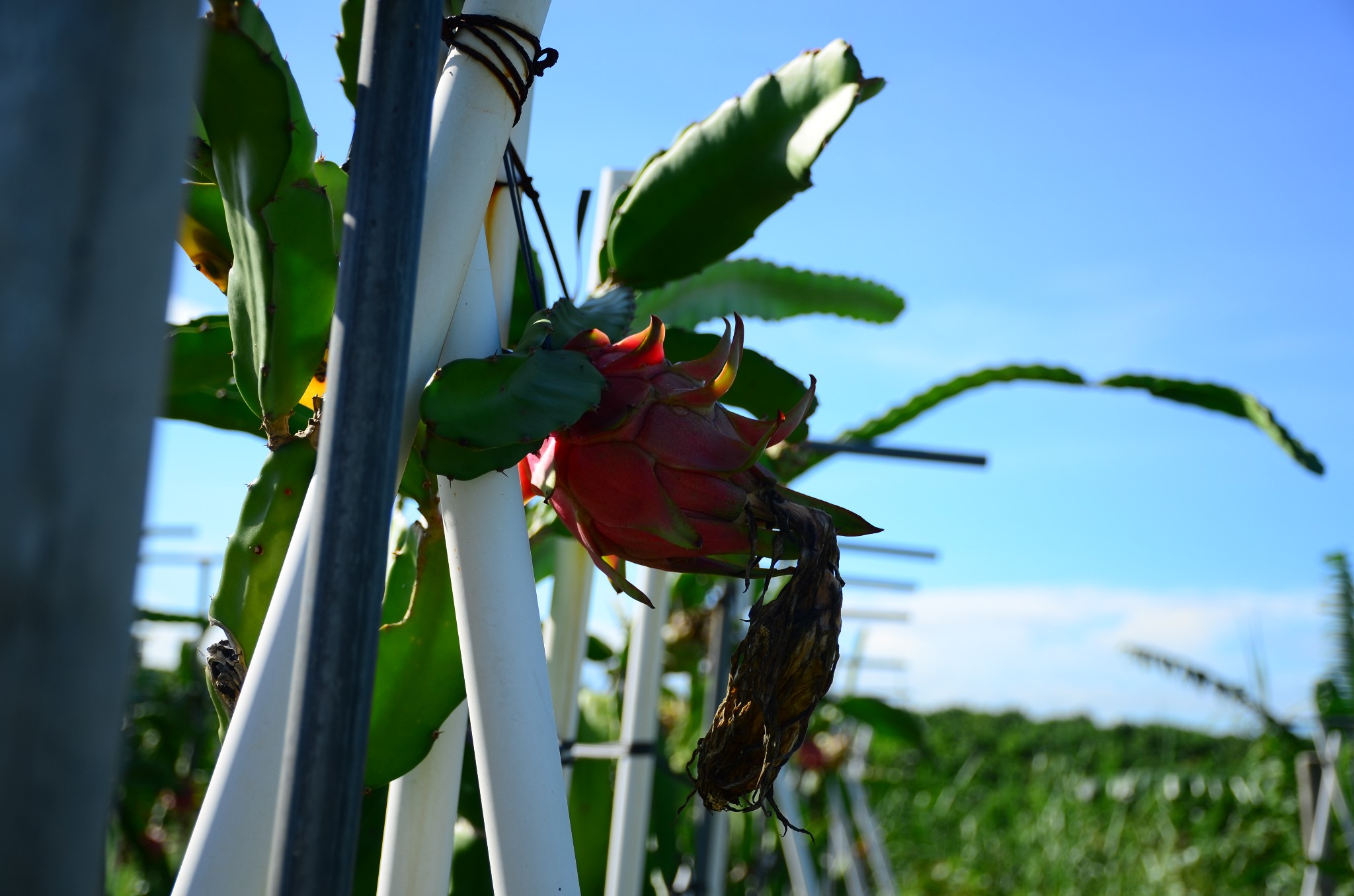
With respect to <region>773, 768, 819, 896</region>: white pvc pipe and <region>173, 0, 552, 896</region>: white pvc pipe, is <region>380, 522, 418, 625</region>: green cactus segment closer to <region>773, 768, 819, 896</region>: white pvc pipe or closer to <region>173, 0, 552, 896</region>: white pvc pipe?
<region>173, 0, 552, 896</region>: white pvc pipe

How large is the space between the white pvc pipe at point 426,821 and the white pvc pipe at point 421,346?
149mm

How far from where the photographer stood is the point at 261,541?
566 millimetres

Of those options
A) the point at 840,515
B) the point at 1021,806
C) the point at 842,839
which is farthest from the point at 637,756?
the point at 1021,806

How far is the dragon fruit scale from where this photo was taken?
1.63ft

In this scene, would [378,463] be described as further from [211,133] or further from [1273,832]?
[1273,832]

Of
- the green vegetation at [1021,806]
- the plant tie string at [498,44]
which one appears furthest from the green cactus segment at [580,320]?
the green vegetation at [1021,806]

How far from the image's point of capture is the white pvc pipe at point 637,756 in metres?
1.09

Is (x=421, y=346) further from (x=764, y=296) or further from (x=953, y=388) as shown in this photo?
(x=953, y=388)

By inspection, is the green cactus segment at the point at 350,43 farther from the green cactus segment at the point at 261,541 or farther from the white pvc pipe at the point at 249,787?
the white pvc pipe at the point at 249,787

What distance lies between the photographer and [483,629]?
1.56 feet

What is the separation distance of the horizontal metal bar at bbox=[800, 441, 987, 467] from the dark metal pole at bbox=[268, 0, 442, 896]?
36.5 inches

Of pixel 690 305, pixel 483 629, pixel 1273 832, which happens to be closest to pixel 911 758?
pixel 1273 832

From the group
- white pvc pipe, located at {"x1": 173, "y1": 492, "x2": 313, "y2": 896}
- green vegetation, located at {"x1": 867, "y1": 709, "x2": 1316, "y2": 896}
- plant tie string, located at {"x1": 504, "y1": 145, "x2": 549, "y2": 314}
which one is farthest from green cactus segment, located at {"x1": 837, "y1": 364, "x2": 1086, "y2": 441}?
green vegetation, located at {"x1": 867, "y1": 709, "x2": 1316, "y2": 896}

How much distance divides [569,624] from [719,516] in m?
0.49
